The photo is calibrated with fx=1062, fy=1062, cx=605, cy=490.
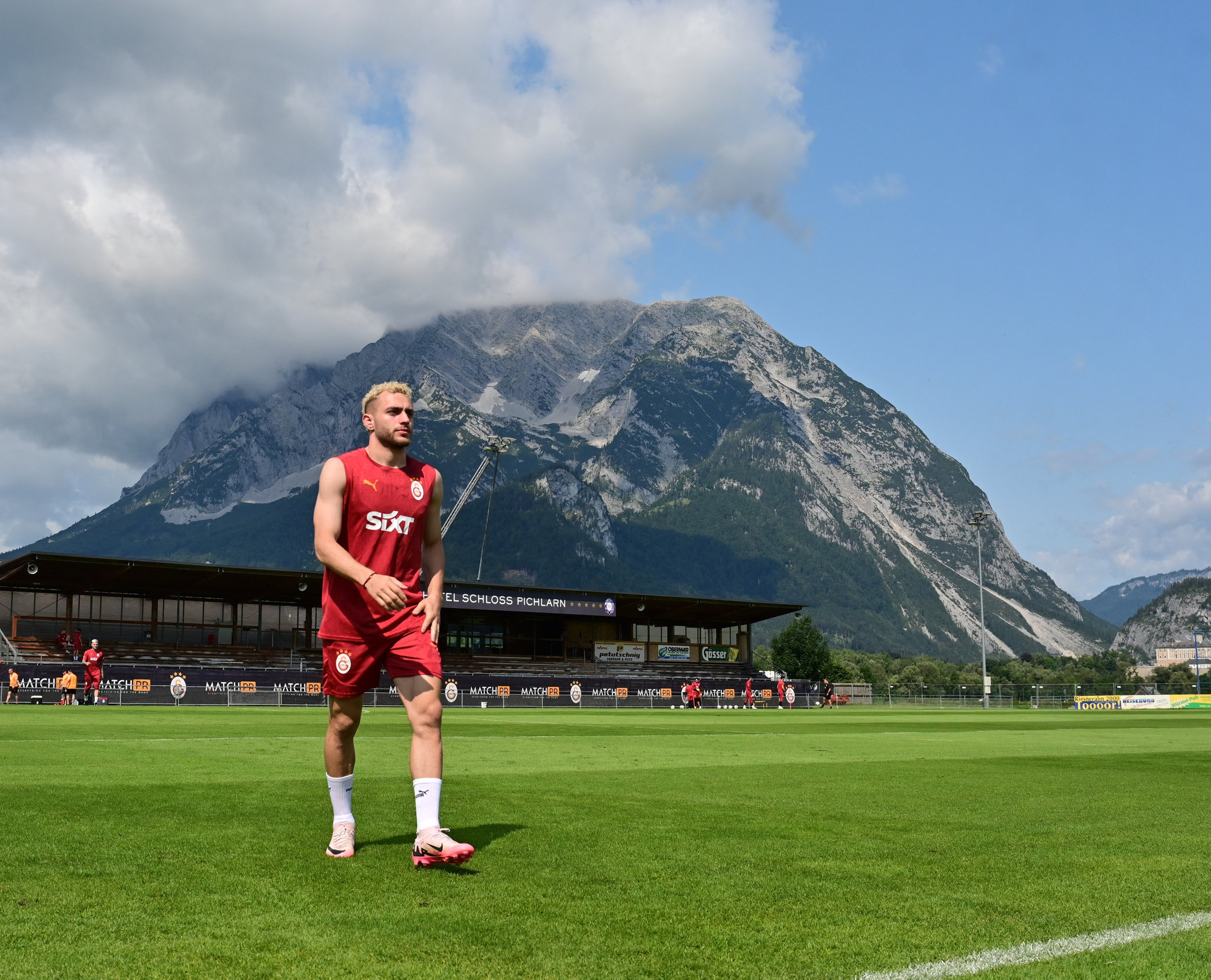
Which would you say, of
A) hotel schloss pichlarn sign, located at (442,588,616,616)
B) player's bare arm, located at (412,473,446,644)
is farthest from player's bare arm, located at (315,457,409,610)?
hotel schloss pichlarn sign, located at (442,588,616,616)

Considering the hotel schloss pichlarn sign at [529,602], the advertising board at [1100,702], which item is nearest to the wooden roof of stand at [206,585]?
the hotel schloss pichlarn sign at [529,602]

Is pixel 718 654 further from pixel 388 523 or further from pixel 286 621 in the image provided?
pixel 388 523

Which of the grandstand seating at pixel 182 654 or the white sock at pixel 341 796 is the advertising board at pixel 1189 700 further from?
the white sock at pixel 341 796

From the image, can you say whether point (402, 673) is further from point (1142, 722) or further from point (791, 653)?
point (791, 653)

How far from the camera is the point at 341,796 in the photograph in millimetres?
6008

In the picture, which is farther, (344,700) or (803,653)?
(803,653)

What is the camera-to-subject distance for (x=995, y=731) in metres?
26.1

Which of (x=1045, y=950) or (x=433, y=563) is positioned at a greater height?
(x=433, y=563)

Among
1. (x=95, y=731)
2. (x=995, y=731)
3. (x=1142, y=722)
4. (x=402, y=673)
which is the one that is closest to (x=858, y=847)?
(x=402, y=673)

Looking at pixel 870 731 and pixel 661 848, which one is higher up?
pixel 661 848

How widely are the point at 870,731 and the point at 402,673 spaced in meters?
21.0

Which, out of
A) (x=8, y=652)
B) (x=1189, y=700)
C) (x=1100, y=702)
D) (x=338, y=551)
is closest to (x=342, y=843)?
(x=338, y=551)

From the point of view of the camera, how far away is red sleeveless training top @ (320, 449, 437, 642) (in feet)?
19.4

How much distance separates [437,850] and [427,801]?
35 cm
